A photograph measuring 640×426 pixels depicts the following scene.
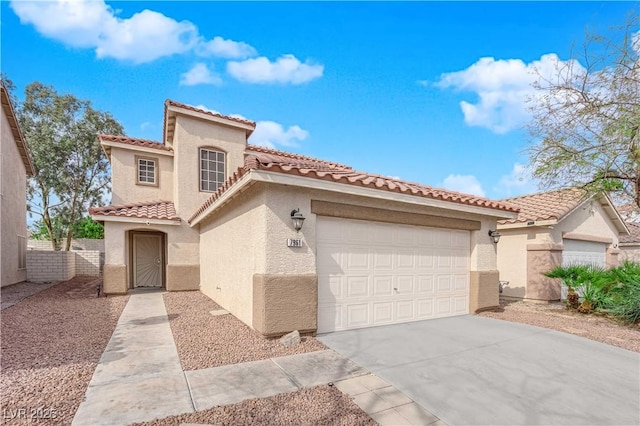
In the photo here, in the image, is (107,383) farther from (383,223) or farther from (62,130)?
(62,130)

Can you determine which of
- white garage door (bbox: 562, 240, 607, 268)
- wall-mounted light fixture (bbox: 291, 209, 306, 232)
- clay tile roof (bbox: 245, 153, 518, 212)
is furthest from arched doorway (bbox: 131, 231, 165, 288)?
white garage door (bbox: 562, 240, 607, 268)

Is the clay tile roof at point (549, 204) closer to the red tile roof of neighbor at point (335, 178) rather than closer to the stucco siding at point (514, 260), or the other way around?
the stucco siding at point (514, 260)

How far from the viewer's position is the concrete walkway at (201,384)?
3.66 m

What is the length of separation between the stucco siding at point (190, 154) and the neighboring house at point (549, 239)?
13050mm

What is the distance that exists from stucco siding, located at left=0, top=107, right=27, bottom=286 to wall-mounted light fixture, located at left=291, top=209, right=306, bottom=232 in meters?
14.8

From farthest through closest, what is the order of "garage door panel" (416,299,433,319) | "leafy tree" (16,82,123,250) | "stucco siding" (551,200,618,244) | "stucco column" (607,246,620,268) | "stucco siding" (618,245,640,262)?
"leafy tree" (16,82,123,250) < "stucco siding" (618,245,640,262) < "stucco column" (607,246,620,268) < "stucco siding" (551,200,618,244) < "garage door panel" (416,299,433,319)

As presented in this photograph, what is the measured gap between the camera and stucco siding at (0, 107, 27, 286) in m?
13.8

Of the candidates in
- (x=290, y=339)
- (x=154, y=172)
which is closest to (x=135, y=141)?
(x=154, y=172)

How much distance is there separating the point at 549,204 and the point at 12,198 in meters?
25.8

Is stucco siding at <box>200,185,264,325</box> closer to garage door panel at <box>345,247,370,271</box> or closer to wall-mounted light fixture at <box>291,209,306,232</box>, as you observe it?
wall-mounted light fixture at <box>291,209,306,232</box>

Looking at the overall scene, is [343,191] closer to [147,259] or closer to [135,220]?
[135,220]

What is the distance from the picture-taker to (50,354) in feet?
18.1

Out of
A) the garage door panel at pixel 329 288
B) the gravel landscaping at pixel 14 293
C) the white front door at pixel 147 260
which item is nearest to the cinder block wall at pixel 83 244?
the gravel landscaping at pixel 14 293

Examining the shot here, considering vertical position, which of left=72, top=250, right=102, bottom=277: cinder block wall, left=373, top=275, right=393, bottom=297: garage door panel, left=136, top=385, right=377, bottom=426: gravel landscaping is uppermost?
left=373, top=275, right=393, bottom=297: garage door panel
